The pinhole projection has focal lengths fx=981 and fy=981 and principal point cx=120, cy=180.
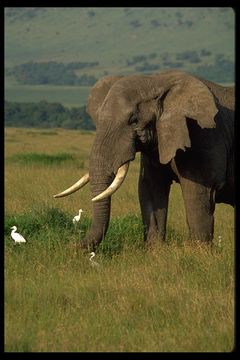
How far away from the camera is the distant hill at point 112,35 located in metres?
158

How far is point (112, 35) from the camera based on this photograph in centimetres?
16338

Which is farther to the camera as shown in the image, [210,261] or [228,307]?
[210,261]

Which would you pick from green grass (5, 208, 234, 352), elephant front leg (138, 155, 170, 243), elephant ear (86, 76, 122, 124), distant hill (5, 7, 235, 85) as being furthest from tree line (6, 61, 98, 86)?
green grass (5, 208, 234, 352)

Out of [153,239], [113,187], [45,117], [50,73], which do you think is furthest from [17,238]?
[50,73]

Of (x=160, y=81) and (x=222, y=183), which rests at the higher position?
(x=160, y=81)

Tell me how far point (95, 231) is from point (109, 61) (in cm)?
14223

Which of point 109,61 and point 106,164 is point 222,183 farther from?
point 109,61

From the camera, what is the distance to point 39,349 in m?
5.88

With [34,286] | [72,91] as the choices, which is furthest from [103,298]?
[72,91]

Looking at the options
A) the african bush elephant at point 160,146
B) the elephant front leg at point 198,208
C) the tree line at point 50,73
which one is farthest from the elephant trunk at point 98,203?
the tree line at point 50,73

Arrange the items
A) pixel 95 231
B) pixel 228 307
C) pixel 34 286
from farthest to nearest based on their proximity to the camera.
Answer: pixel 95 231 → pixel 34 286 → pixel 228 307

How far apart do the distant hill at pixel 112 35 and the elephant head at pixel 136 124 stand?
143m

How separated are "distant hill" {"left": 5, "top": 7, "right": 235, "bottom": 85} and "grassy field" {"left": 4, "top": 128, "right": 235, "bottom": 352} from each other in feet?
471
